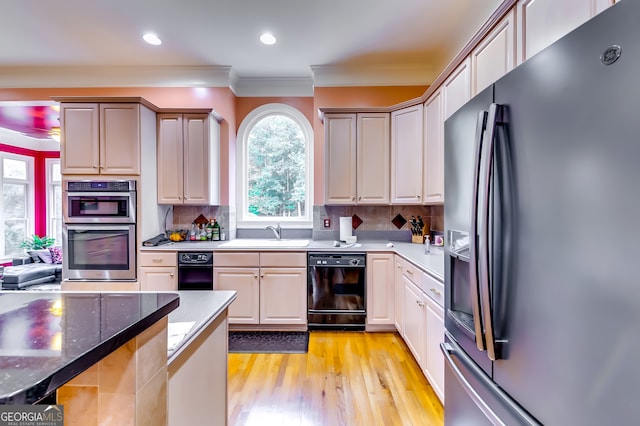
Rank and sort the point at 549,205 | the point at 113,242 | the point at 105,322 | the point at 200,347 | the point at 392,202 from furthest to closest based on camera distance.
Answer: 1. the point at 392,202
2. the point at 113,242
3. the point at 200,347
4. the point at 549,205
5. the point at 105,322

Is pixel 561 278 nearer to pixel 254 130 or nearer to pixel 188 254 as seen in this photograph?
pixel 188 254

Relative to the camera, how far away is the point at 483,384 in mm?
951

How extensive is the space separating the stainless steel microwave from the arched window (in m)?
1.28

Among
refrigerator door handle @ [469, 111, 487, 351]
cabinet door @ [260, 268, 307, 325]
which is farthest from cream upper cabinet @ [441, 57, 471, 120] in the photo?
cabinet door @ [260, 268, 307, 325]

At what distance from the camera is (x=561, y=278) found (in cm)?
67

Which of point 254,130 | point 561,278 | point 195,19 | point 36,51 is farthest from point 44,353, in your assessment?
point 36,51

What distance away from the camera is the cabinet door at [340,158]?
10.9ft

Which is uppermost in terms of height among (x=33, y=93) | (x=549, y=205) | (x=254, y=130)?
(x=33, y=93)

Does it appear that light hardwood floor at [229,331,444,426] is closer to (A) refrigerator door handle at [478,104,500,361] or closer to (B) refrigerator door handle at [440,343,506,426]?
(B) refrigerator door handle at [440,343,506,426]

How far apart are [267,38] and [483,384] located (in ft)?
10.5

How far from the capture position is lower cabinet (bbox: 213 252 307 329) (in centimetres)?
304

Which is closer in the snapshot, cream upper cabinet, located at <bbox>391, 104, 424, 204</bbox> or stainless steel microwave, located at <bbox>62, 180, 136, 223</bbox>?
stainless steel microwave, located at <bbox>62, 180, 136, 223</bbox>

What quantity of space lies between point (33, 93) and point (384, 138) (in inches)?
170

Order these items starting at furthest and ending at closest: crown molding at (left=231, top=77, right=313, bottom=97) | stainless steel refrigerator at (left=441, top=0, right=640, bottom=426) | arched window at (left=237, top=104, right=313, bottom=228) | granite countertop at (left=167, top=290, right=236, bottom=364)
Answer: arched window at (left=237, top=104, right=313, bottom=228)
crown molding at (left=231, top=77, right=313, bottom=97)
granite countertop at (left=167, top=290, right=236, bottom=364)
stainless steel refrigerator at (left=441, top=0, right=640, bottom=426)
